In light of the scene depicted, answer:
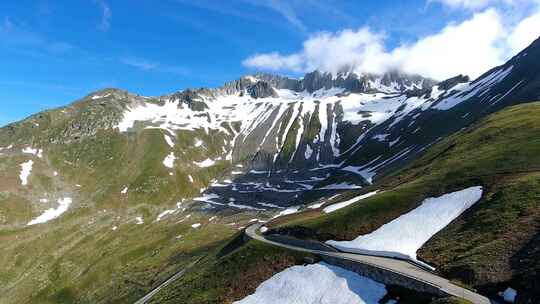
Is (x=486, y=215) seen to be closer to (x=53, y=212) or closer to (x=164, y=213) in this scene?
(x=164, y=213)

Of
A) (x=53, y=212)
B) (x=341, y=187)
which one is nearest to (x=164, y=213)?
(x=53, y=212)

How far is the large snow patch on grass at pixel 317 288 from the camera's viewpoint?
37781 millimetres

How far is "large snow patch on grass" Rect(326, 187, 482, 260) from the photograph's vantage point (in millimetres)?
44469

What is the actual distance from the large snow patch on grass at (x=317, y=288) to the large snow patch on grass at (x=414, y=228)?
5.79 metres

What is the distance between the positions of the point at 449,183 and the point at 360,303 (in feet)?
92.8

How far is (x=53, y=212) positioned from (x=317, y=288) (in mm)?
167622

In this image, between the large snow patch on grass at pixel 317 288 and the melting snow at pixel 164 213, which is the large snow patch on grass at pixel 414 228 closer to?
the large snow patch on grass at pixel 317 288

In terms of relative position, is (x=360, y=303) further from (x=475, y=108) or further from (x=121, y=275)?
(x=475, y=108)

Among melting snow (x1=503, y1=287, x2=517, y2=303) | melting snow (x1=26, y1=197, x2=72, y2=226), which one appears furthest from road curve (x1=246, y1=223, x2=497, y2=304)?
melting snow (x1=26, y1=197, x2=72, y2=226)

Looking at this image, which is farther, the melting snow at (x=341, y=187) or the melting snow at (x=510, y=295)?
the melting snow at (x=341, y=187)

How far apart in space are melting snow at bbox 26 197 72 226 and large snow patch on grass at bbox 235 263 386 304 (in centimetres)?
15254

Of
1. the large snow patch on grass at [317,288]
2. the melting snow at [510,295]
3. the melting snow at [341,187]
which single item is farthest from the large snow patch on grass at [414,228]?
the melting snow at [341,187]

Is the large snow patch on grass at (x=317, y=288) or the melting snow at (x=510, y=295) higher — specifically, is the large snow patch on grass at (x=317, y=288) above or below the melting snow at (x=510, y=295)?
below

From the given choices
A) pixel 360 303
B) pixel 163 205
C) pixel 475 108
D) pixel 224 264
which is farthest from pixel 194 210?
pixel 360 303
